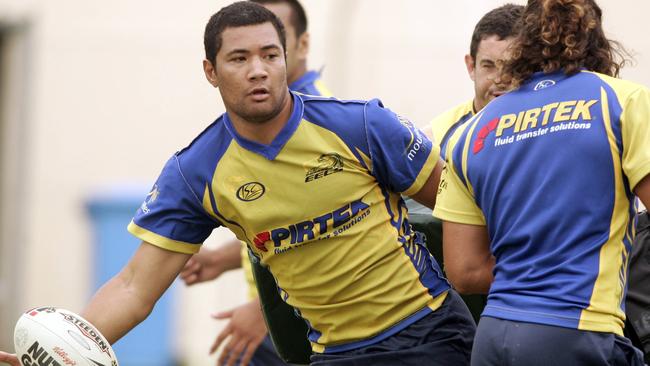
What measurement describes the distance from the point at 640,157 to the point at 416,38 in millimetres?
9287

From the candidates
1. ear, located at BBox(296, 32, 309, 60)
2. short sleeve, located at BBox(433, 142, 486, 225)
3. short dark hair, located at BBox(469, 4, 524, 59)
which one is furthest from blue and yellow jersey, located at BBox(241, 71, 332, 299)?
short sleeve, located at BBox(433, 142, 486, 225)

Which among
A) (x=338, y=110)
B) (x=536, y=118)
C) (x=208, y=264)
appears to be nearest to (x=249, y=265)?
(x=208, y=264)

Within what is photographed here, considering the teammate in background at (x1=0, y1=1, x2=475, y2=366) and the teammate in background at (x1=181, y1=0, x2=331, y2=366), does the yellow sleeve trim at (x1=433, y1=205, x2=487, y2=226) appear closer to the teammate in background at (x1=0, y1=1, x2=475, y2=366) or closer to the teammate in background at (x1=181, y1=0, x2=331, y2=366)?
the teammate in background at (x1=0, y1=1, x2=475, y2=366)

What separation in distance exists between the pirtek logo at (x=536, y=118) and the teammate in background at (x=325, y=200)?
615mm

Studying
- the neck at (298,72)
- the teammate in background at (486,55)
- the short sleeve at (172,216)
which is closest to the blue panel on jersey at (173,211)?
the short sleeve at (172,216)

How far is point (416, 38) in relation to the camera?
41.8ft

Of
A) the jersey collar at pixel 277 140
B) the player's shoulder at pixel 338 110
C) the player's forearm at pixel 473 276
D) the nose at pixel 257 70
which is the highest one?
the nose at pixel 257 70

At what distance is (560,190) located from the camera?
3658 millimetres

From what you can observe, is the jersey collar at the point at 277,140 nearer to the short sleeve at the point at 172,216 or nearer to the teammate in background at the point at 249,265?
the short sleeve at the point at 172,216

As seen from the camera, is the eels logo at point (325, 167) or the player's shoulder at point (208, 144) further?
the player's shoulder at point (208, 144)

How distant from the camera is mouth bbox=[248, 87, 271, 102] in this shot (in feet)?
14.5

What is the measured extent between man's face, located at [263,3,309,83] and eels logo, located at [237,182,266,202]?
1896 mm

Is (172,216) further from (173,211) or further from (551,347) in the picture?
(551,347)

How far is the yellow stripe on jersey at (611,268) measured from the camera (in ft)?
11.9
